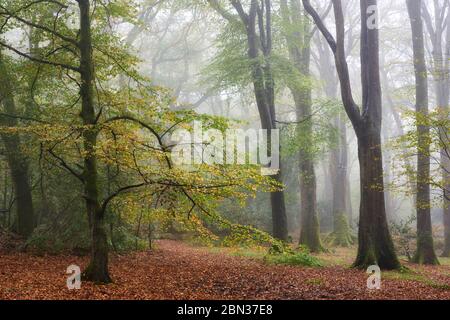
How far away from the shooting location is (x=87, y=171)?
895 centimetres

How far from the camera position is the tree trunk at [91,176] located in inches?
341

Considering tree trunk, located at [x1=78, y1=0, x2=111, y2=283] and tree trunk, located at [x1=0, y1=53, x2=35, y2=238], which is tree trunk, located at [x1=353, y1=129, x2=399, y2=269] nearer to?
tree trunk, located at [x1=78, y1=0, x2=111, y2=283]

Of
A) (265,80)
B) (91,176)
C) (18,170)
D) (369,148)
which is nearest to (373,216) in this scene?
(369,148)

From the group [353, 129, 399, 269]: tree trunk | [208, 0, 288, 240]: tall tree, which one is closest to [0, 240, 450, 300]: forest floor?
[353, 129, 399, 269]: tree trunk

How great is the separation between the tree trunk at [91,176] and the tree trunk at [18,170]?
4.10m

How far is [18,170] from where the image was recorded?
43.1 feet

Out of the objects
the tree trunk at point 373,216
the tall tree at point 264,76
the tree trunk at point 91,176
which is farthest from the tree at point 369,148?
the tree trunk at point 91,176

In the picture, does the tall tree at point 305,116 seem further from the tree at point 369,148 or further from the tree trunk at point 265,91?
the tree at point 369,148

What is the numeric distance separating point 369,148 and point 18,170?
35.5 ft

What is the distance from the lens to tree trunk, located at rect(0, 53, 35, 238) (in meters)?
12.3

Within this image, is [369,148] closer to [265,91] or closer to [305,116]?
[265,91]

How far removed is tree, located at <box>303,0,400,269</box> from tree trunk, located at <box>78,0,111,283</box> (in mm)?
6596

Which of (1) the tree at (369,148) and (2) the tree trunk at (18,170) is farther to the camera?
(2) the tree trunk at (18,170)
